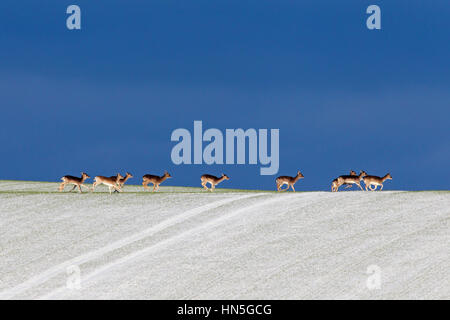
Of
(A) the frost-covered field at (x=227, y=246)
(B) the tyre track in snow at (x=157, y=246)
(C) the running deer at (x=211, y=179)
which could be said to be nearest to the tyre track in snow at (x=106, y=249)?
(A) the frost-covered field at (x=227, y=246)

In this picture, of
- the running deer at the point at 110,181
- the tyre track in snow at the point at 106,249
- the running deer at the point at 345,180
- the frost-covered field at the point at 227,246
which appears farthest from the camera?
the running deer at the point at 345,180

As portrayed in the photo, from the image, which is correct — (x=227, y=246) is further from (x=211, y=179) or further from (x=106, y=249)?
(x=211, y=179)

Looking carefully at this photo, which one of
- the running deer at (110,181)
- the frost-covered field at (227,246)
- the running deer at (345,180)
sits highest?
the running deer at (345,180)

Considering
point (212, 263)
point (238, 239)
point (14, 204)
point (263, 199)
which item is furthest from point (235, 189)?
point (212, 263)

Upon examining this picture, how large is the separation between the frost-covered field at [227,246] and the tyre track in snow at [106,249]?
0.19ft

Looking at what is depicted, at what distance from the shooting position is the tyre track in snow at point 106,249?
2970cm

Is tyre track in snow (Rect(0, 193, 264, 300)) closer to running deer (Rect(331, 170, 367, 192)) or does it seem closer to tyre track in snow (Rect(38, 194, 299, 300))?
tyre track in snow (Rect(38, 194, 299, 300))

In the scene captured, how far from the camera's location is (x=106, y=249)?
113 feet

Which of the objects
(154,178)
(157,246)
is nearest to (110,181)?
(154,178)

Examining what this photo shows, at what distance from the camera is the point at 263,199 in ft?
142

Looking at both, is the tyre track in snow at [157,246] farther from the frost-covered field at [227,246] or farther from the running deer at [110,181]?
the running deer at [110,181]
